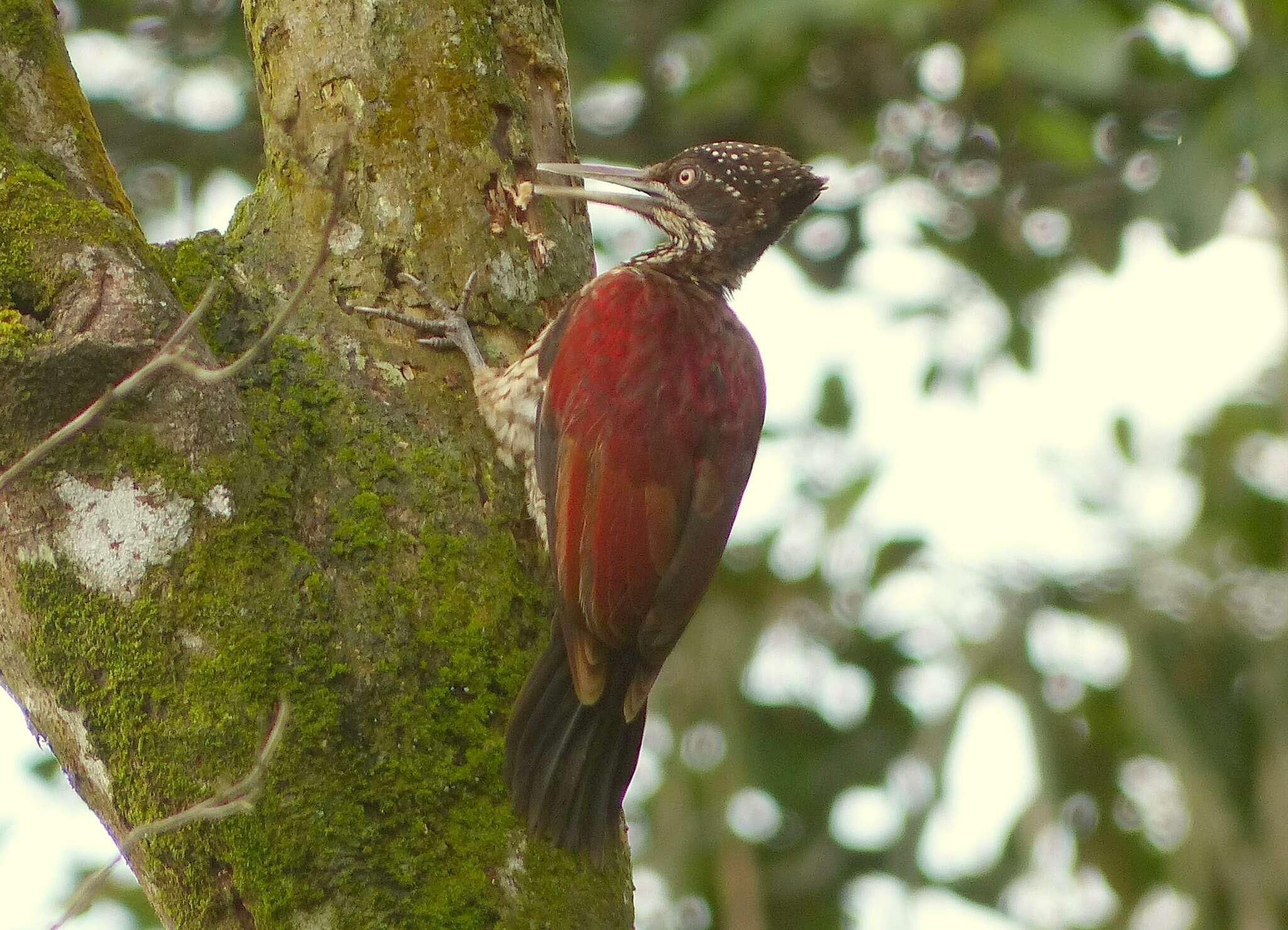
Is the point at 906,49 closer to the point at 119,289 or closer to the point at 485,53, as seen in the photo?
the point at 485,53

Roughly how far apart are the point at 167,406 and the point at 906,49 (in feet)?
12.4

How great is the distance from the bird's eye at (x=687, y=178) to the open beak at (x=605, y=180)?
0.07m

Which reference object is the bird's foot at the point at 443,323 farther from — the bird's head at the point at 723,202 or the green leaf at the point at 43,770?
the green leaf at the point at 43,770

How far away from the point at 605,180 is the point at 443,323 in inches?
32.4

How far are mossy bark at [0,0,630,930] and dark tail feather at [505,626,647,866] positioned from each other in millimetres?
42

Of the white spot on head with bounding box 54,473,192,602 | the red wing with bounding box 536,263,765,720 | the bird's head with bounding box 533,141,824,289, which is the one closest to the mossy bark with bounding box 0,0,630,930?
the white spot on head with bounding box 54,473,192,602

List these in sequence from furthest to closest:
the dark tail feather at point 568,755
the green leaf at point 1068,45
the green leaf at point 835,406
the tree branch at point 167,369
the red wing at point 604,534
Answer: the green leaf at point 835,406 < the green leaf at point 1068,45 < the red wing at point 604,534 < the dark tail feather at point 568,755 < the tree branch at point 167,369

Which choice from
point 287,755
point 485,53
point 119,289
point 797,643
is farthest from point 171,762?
point 797,643

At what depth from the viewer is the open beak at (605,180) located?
3328mm

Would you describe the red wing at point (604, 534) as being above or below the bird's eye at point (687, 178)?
below

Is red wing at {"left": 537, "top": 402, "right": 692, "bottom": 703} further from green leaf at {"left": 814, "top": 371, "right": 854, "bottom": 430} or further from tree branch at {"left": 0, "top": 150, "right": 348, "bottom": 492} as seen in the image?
green leaf at {"left": 814, "top": 371, "right": 854, "bottom": 430}

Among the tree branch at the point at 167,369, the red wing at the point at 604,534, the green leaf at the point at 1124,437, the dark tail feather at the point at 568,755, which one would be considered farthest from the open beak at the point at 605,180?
the green leaf at the point at 1124,437

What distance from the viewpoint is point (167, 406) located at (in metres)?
2.44

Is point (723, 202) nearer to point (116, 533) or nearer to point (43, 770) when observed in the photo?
point (116, 533)
